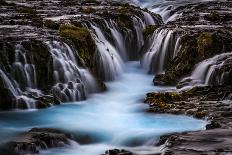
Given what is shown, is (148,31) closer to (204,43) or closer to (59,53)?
(204,43)

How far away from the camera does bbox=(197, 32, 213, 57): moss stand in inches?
827

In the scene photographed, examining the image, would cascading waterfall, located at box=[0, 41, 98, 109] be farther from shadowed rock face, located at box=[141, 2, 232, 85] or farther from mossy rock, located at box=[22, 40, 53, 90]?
shadowed rock face, located at box=[141, 2, 232, 85]

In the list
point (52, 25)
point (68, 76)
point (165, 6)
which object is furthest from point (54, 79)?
point (165, 6)

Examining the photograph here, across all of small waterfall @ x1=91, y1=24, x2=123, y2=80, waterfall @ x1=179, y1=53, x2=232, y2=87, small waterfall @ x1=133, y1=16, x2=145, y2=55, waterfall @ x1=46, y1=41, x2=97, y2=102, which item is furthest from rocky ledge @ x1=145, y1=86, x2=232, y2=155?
small waterfall @ x1=133, y1=16, x2=145, y2=55

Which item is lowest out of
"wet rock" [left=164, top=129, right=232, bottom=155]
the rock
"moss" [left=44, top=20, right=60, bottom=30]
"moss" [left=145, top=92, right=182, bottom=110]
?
"wet rock" [left=164, top=129, right=232, bottom=155]

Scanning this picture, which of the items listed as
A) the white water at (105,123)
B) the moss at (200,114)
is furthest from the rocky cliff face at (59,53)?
the moss at (200,114)

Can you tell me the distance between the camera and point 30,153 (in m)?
11.6

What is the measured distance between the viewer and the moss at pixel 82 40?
2056cm

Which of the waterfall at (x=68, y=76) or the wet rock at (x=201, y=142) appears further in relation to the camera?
the waterfall at (x=68, y=76)

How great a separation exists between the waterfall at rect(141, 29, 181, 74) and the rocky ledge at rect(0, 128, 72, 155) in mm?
10356

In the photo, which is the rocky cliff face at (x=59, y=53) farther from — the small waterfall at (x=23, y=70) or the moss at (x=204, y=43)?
the moss at (x=204, y=43)

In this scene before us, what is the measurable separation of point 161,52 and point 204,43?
262 centimetres

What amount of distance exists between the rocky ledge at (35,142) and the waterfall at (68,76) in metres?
4.60

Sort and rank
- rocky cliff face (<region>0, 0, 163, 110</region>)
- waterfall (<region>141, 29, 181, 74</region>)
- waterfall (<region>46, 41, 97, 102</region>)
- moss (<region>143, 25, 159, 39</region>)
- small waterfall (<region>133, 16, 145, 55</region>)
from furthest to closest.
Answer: small waterfall (<region>133, 16, 145, 55</region>) < moss (<region>143, 25, 159, 39</region>) < waterfall (<region>141, 29, 181, 74</region>) < waterfall (<region>46, 41, 97, 102</region>) < rocky cliff face (<region>0, 0, 163, 110</region>)
